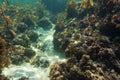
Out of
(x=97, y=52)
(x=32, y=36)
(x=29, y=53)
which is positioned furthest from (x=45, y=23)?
(x=97, y=52)

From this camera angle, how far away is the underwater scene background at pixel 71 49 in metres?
6.67

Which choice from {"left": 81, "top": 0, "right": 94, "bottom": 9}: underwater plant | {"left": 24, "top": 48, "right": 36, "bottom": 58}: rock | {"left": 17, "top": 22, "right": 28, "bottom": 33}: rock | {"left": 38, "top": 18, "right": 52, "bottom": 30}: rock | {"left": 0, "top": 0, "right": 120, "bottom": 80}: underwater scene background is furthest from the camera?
{"left": 38, "top": 18, "right": 52, "bottom": 30}: rock

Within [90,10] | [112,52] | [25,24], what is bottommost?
[112,52]

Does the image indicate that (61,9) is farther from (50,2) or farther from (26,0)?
(26,0)

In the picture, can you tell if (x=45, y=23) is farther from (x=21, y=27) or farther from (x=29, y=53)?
(x=29, y=53)

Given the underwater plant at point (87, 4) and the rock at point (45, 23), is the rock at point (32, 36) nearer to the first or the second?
the rock at point (45, 23)

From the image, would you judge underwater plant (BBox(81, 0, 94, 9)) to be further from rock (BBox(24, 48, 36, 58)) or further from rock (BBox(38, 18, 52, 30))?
rock (BBox(38, 18, 52, 30))

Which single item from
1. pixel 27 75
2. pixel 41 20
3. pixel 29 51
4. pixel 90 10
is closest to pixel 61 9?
pixel 41 20

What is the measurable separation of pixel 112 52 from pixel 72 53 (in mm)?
1364

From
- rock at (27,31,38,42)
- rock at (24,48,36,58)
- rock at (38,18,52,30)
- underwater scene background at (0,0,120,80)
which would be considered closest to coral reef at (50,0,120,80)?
underwater scene background at (0,0,120,80)

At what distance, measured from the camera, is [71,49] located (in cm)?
725

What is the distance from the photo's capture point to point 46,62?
9703mm

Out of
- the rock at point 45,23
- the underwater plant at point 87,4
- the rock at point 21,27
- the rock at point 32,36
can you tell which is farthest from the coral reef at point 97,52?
the rock at point 45,23

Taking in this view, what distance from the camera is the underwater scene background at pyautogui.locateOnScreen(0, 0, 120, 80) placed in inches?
263
